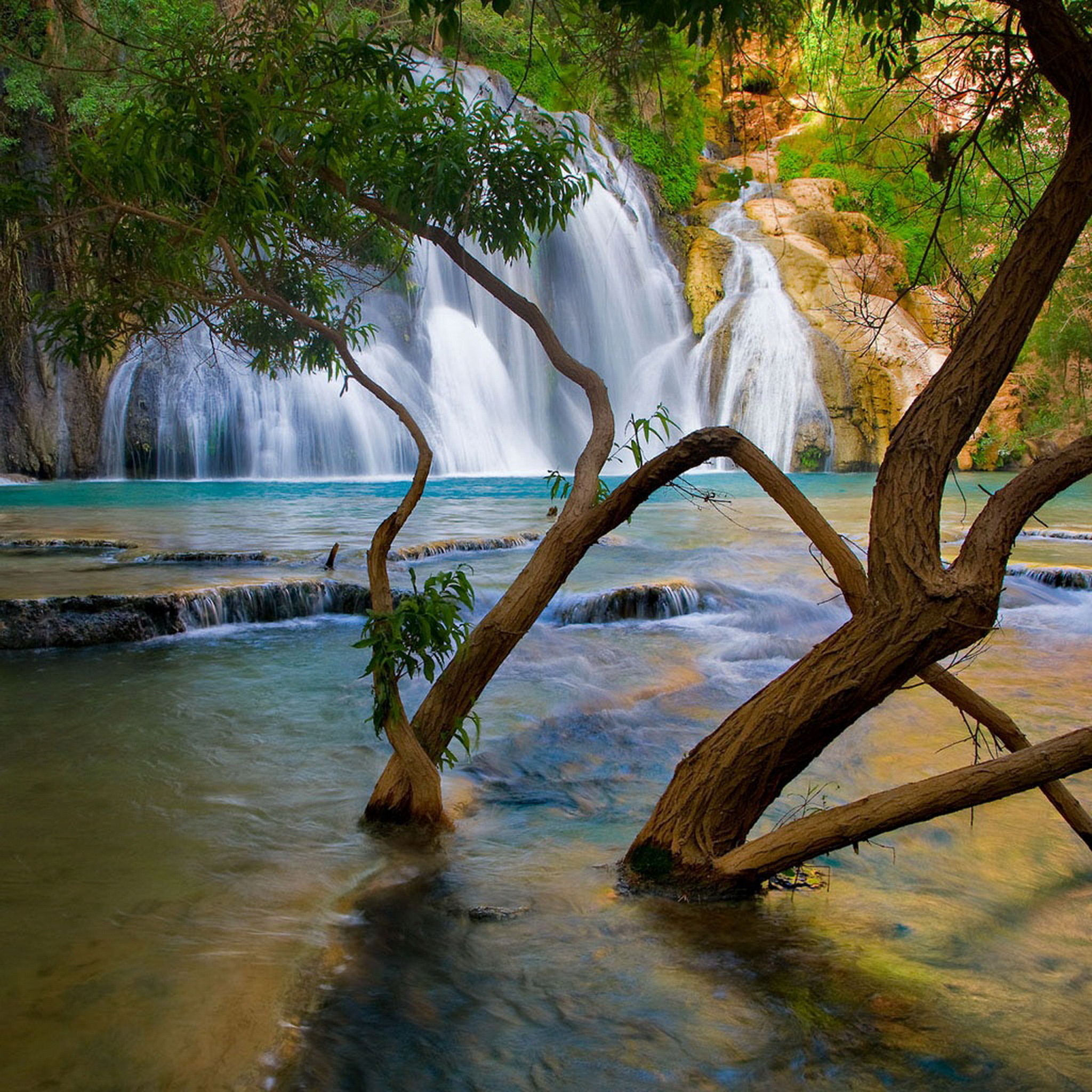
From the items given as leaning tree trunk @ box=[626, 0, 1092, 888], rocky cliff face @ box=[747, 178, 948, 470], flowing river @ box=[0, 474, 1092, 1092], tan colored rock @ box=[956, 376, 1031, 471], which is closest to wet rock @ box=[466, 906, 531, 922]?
flowing river @ box=[0, 474, 1092, 1092]

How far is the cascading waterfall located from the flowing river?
45.3 ft

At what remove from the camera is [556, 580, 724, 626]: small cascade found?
9.42 metres

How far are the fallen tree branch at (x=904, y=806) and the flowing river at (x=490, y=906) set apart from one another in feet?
0.91

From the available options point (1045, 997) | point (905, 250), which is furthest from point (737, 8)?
point (905, 250)

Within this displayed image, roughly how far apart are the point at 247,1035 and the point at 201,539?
9320mm

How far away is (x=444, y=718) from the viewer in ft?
13.1

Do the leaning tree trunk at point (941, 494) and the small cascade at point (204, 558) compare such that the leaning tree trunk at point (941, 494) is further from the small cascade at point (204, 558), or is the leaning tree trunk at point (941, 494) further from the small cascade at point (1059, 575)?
the small cascade at point (1059, 575)

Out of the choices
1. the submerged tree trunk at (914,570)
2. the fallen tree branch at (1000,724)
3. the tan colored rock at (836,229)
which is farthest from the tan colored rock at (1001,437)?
the submerged tree trunk at (914,570)

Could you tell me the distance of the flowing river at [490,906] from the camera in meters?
2.73

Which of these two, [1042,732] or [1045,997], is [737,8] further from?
[1042,732]

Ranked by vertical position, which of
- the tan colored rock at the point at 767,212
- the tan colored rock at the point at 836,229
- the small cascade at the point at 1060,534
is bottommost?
the small cascade at the point at 1060,534

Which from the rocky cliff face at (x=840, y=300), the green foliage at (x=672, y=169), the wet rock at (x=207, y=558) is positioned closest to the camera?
the wet rock at (x=207, y=558)

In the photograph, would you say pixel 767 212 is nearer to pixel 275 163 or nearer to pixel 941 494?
Result: pixel 275 163

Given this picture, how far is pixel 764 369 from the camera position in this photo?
26.4 meters
